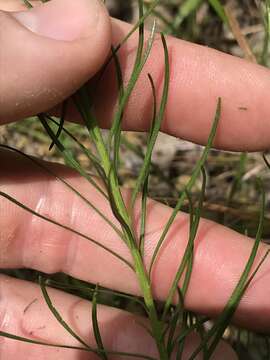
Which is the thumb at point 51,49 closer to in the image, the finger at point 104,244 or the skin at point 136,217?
the skin at point 136,217

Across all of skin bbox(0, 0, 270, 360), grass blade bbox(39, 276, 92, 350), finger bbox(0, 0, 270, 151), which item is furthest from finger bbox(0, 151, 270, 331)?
grass blade bbox(39, 276, 92, 350)

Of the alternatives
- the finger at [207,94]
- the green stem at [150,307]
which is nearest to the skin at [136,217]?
the finger at [207,94]

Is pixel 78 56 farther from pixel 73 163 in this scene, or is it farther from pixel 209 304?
pixel 209 304

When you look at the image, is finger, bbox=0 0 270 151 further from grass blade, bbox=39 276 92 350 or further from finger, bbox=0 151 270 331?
grass blade, bbox=39 276 92 350

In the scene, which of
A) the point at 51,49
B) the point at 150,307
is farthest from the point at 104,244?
the point at 51,49

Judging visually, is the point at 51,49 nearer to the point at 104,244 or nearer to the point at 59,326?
the point at 104,244

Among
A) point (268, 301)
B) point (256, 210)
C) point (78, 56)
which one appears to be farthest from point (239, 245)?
point (78, 56)
